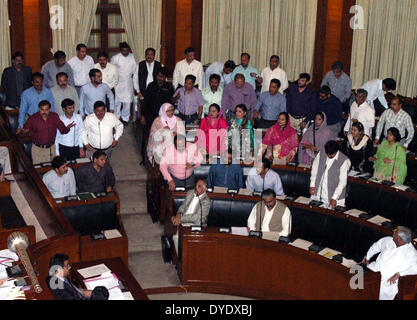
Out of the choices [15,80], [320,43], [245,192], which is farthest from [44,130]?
[320,43]

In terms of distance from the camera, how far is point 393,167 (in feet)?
28.1

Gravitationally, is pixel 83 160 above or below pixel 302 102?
below

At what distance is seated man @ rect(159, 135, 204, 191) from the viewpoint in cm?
816

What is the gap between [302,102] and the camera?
31.8ft

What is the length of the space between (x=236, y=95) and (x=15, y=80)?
3282mm

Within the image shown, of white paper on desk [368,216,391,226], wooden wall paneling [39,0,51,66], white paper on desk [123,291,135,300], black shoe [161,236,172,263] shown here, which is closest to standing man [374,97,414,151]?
white paper on desk [368,216,391,226]

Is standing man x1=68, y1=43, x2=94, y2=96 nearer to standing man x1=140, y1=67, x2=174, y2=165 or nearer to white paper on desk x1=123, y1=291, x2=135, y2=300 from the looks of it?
standing man x1=140, y1=67, x2=174, y2=165

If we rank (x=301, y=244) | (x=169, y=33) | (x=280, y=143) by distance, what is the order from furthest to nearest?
(x=169, y=33), (x=280, y=143), (x=301, y=244)

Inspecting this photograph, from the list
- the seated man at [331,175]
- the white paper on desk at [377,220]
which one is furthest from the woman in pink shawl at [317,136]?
the white paper on desk at [377,220]

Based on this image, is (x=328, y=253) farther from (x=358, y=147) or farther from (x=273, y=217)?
(x=358, y=147)

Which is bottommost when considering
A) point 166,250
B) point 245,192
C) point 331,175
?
point 166,250

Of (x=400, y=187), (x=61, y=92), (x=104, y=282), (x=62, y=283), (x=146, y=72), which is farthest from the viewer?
(x=146, y=72)

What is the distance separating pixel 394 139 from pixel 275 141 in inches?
58.6

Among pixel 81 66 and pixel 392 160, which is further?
pixel 81 66
